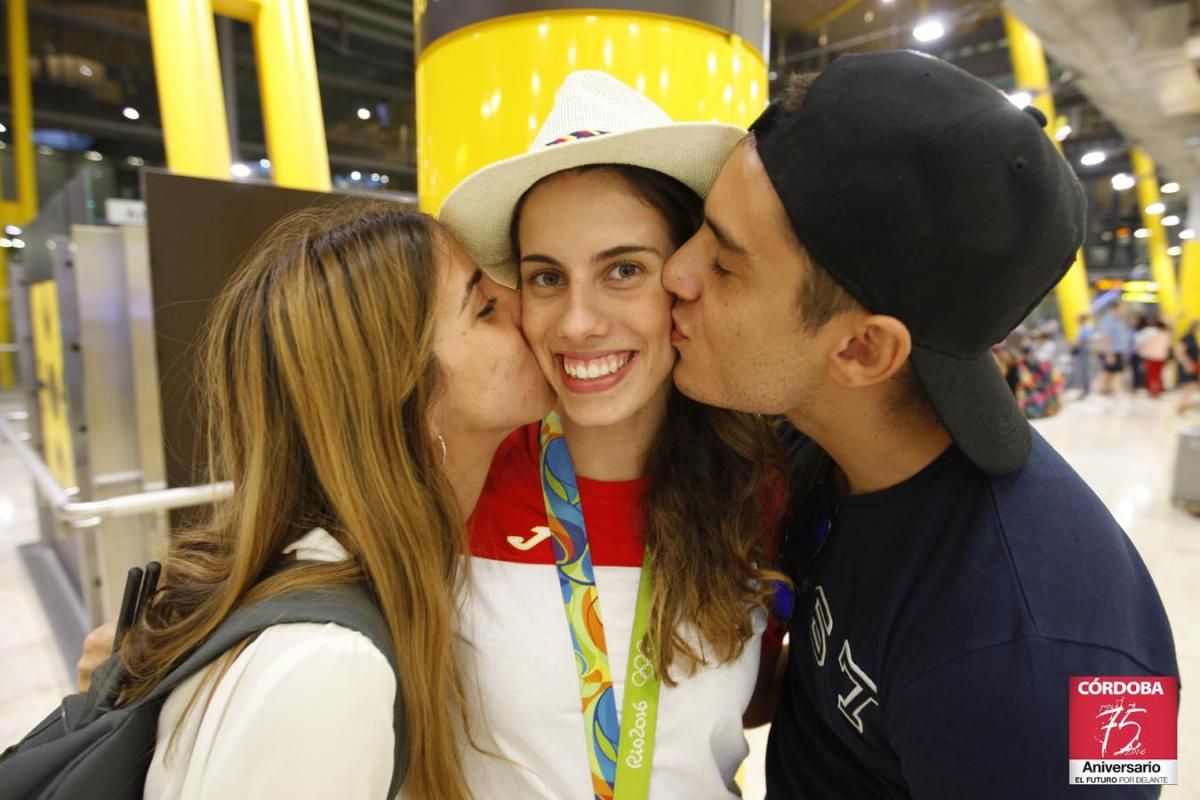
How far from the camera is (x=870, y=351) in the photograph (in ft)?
3.66

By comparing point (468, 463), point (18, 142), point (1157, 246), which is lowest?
point (468, 463)

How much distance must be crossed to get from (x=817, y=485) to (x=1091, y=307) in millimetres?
22452

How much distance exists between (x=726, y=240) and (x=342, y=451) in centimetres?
72

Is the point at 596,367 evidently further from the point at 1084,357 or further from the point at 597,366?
the point at 1084,357

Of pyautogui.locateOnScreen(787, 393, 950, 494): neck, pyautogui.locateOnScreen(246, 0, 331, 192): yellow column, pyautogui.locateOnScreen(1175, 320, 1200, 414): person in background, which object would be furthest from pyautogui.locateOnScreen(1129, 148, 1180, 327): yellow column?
pyautogui.locateOnScreen(787, 393, 950, 494): neck

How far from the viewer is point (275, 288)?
115 centimetres

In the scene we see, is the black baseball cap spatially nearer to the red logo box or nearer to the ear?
the ear

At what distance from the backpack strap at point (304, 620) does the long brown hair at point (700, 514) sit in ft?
1.59

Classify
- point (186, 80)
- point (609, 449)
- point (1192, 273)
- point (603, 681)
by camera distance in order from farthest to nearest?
point (1192, 273) < point (186, 80) < point (609, 449) < point (603, 681)

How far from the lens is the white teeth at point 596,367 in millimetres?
1358

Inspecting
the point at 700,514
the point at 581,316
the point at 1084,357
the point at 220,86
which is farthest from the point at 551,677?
the point at 1084,357

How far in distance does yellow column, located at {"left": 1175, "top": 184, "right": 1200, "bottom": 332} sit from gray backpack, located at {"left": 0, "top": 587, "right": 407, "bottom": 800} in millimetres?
20123

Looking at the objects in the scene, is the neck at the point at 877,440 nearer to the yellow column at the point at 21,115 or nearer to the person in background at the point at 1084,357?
the yellow column at the point at 21,115

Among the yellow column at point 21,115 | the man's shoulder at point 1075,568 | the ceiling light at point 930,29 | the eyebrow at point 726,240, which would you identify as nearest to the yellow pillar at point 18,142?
the yellow column at point 21,115
